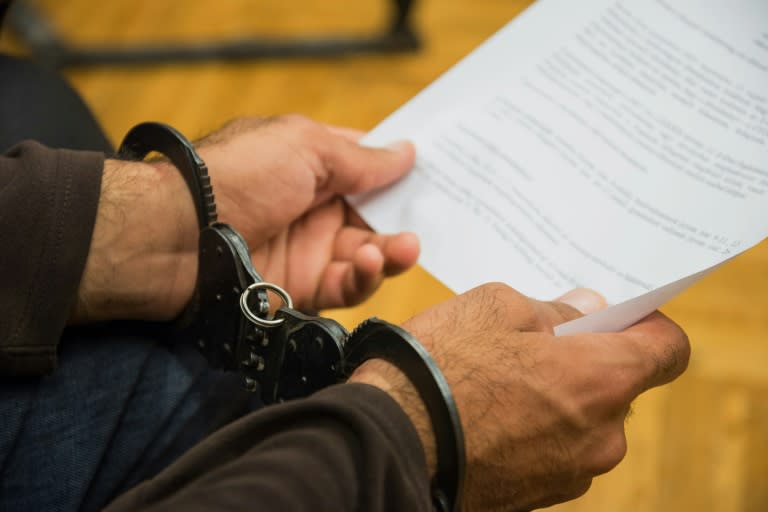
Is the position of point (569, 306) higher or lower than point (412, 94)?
higher

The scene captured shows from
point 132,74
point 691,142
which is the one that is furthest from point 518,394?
point 132,74

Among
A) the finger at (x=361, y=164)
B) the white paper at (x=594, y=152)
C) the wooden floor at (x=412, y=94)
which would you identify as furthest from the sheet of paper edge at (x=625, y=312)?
the wooden floor at (x=412, y=94)

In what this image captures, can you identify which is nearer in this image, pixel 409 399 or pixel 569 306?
pixel 409 399

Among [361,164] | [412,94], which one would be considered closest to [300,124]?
[361,164]

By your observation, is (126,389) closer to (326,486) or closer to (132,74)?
(326,486)

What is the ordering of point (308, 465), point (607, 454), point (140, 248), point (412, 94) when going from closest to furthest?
1. point (308, 465)
2. point (607, 454)
3. point (140, 248)
4. point (412, 94)

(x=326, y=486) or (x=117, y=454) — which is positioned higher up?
(x=326, y=486)

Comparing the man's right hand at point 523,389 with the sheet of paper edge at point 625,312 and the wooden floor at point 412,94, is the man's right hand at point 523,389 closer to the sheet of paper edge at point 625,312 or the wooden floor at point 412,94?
the sheet of paper edge at point 625,312

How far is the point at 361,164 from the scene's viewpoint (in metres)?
0.65

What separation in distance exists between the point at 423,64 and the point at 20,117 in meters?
0.94

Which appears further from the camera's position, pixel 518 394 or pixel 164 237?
pixel 164 237

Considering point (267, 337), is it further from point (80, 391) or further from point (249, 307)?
point (80, 391)

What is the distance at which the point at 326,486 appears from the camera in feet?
1.17

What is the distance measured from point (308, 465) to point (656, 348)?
0.79 feet
